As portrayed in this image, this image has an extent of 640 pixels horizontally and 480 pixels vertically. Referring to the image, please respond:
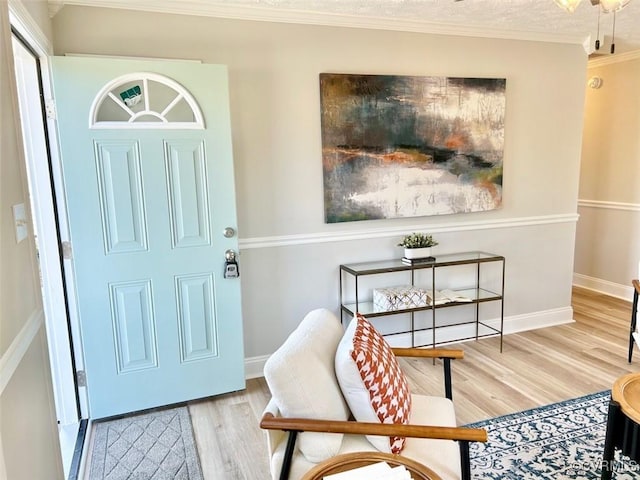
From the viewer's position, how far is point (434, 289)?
3320mm

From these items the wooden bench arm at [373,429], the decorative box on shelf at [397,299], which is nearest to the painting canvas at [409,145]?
the decorative box on shelf at [397,299]

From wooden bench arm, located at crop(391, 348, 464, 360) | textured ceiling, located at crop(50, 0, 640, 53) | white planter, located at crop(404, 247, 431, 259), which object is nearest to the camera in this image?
wooden bench arm, located at crop(391, 348, 464, 360)

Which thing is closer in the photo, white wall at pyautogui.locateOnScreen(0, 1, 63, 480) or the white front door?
white wall at pyautogui.locateOnScreen(0, 1, 63, 480)

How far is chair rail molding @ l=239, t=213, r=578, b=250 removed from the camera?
3.09 metres

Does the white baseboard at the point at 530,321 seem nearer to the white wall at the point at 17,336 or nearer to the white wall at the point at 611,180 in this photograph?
the white wall at the point at 611,180

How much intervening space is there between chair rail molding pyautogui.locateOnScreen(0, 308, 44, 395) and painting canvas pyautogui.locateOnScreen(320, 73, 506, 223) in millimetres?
1953

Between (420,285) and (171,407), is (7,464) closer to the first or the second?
(171,407)

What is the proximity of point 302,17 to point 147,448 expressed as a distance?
2720mm

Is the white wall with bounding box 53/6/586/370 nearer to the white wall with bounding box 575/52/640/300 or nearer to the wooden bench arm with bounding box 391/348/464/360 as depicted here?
the white wall with bounding box 575/52/640/300

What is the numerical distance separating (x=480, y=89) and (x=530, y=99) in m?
0.52

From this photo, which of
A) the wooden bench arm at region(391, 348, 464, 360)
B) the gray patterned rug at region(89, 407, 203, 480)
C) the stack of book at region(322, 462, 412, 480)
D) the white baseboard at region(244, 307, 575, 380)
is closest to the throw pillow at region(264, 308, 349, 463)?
the stack of book at region(322, 462, 412, 480)

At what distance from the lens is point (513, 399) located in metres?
2.78

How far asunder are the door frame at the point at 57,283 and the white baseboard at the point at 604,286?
197 inches

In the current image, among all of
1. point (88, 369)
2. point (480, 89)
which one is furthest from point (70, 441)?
point (480, 89)
